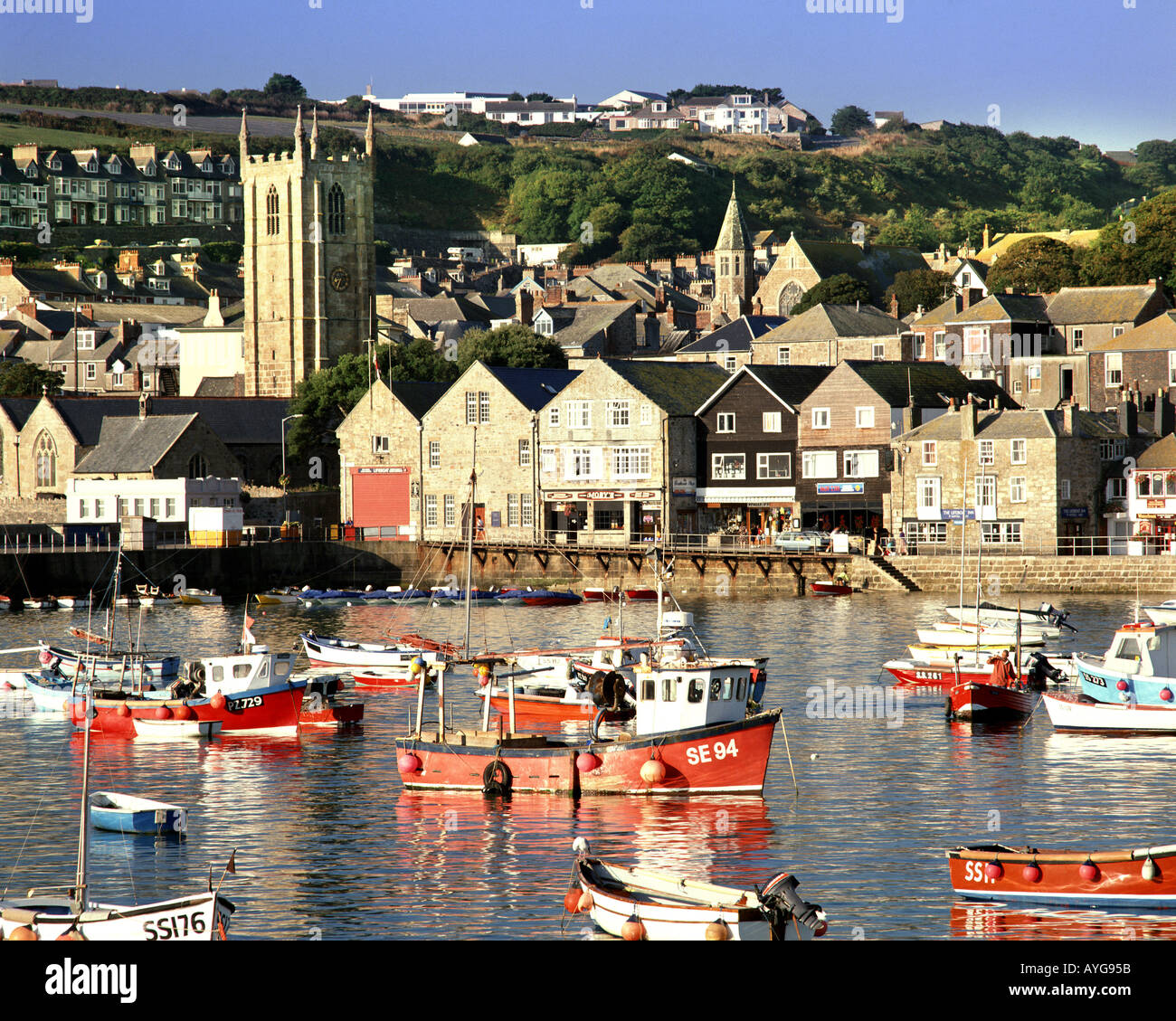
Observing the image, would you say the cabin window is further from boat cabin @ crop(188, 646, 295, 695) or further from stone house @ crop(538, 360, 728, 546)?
stone house @ crop(538, 360, 728, 546)

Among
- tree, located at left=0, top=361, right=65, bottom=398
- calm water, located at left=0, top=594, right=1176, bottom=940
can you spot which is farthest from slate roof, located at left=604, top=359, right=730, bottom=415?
tree, located at left=0, top=361, right=65, bottom=398

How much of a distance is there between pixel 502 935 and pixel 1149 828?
43.5ft

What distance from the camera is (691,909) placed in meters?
22.2

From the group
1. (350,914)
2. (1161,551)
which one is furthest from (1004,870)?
(1161,551)

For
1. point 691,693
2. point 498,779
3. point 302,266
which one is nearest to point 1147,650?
point 691,693

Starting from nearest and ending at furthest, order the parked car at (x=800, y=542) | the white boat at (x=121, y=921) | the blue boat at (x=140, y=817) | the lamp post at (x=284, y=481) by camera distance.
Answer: the white boat at (x=121, y=921), the blue boat at (x=140, y=817), the parked car at (x=800, y=542), the lamp post at (x=284, y=481)

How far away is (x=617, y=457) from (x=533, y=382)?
8782mm

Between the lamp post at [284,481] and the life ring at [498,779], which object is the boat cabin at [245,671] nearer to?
the life ring at [498,779]

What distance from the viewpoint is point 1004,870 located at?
25984 mm

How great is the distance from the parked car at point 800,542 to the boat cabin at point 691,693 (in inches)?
2035

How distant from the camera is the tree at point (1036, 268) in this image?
459 feet

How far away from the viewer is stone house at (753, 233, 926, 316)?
167125mm

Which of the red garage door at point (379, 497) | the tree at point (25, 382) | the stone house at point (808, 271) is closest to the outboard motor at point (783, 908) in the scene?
the red garage door at point (379, 497)

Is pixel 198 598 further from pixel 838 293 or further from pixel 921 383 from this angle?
pixel 838 293
